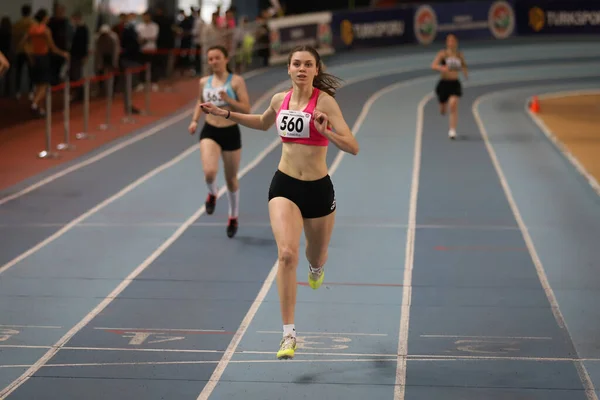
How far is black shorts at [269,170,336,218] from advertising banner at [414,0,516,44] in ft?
104

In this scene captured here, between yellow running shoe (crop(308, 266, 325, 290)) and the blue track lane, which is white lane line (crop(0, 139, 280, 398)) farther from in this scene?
yellow running shoe (crop(308, 266, 325, 290))

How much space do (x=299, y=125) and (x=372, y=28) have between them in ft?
103

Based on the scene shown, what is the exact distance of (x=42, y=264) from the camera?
1165cm

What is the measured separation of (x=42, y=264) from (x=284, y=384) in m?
4.71

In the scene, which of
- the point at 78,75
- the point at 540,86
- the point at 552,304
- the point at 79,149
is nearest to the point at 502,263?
the point at 552,304

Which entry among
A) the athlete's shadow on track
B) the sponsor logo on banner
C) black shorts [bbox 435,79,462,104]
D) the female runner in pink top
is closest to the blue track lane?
the athlete's shadow on track

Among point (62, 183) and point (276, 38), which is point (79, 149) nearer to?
point (62, 183)

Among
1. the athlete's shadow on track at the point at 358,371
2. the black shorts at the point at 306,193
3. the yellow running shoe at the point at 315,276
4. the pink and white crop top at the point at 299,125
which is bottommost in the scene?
the athlete's shadow on track at the point at 358,371

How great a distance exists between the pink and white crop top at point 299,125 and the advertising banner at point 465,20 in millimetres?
31746

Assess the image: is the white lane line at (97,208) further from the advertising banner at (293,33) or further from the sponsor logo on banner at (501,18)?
the sponsor logo on banner at (501,18)

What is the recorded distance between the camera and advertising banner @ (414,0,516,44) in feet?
130

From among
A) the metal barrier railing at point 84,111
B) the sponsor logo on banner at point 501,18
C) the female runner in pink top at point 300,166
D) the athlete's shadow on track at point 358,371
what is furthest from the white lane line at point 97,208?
the sponsor logo on banner at point 501,18

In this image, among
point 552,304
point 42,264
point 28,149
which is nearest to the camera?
point 552,304

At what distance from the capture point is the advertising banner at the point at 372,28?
37344 mm
